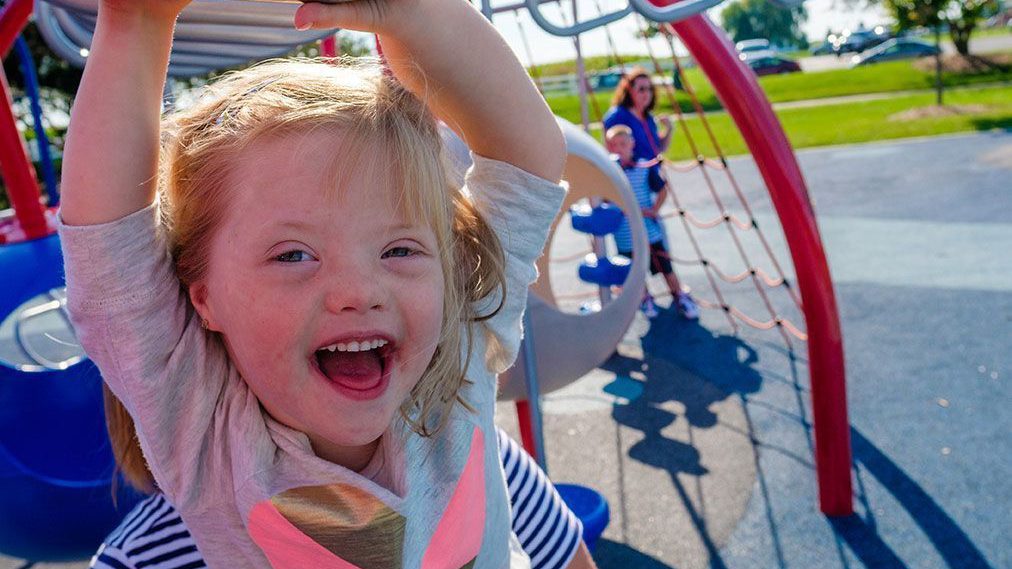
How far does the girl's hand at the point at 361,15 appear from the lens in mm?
783

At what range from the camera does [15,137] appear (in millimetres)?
2836

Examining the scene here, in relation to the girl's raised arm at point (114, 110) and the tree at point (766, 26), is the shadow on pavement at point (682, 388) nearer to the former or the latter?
the girl's raised arm at point (114, 110)

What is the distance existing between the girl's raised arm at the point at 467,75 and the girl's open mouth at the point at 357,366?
28 centimetres

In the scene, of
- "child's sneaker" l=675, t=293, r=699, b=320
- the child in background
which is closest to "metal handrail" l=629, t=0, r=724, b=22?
the child in background

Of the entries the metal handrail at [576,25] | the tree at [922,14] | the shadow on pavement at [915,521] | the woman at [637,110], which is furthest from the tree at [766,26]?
the metal handrail at [576,25]

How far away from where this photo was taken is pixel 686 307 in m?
5.05

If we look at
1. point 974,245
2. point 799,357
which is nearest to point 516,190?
point 799,357

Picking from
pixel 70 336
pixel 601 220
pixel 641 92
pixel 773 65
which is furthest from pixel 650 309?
pixel 773 65

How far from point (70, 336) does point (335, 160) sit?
74.7 inches

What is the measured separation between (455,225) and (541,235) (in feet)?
0.47

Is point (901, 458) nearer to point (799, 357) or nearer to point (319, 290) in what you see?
point (799, 357)

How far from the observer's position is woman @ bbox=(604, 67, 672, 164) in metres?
5.30

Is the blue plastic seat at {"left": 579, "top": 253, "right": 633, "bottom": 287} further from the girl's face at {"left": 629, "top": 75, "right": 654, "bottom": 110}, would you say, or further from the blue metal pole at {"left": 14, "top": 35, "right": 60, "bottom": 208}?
the blue metal pole at {"left": 14, "top": 35, "right": 60, "bottom": 208}

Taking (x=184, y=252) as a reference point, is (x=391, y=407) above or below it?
below
